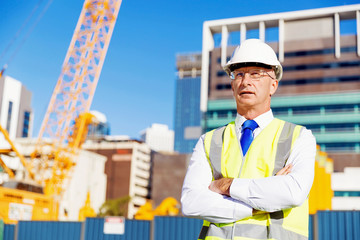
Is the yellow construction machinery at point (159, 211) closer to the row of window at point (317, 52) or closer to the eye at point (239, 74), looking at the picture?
the row of window at point (317, 52)

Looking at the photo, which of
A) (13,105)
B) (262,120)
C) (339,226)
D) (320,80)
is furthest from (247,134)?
(13,105)

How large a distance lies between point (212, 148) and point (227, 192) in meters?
0.31

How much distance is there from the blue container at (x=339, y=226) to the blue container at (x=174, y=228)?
355cm

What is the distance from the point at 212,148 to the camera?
2.39 meters

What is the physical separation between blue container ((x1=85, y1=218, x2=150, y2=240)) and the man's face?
1251cm

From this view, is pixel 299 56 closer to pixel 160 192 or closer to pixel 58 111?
pixel 160 192

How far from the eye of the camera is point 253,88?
7.80ft

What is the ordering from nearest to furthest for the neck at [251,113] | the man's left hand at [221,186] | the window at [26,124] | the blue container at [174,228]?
the man's left hand at [221,186] < the neck at [251,113] < the blue container at [174,228] < the window at [26,124]

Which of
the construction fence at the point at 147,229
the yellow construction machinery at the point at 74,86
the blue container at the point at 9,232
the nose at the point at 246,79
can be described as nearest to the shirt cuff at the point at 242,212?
the nose at the point at 246,79

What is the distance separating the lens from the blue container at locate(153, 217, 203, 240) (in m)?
14.0

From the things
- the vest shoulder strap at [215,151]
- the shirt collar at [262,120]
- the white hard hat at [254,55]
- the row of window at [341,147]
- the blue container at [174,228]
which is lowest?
the blue container at [174,228]

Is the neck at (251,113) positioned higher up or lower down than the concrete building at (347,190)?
lower down

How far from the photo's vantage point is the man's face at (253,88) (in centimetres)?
238

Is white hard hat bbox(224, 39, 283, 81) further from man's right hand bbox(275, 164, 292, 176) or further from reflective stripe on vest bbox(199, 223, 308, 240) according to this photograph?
reflective stripe on vest bbox(199, 223, 308, 240)
